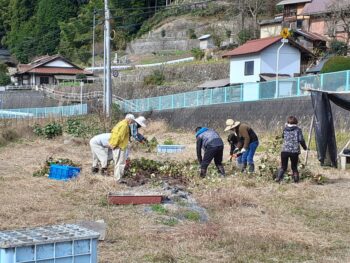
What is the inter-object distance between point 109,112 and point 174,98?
7194 millimetres

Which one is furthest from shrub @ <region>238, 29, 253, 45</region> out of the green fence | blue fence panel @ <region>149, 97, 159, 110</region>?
blue fence panel @ <region>149, 97, 159, 110</region>

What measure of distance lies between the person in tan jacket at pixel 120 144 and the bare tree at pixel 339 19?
102 ft

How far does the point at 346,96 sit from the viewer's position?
14.7 meters

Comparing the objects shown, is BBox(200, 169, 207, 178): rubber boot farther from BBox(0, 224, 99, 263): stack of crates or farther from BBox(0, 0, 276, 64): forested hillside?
BBox(0, 0, 276, 64): forested hillside

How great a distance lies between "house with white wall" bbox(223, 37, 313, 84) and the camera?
37.2 meters

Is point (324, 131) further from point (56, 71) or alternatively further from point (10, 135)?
point (56, 71)

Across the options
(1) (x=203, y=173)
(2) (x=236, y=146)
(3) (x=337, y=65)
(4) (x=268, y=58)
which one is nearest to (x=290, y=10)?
(4) (x=268, y=58)

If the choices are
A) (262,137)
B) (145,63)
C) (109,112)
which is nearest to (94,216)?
(262,137)

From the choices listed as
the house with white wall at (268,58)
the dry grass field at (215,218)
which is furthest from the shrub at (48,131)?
the house with white wall at (268,58)

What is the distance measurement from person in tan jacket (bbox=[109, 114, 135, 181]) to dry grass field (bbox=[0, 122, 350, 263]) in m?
0.27

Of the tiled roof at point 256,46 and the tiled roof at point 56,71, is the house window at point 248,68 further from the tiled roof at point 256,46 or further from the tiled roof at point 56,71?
the tiled roof at point 56,71

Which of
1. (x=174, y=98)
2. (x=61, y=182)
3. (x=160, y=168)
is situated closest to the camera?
(x=61, y=182)

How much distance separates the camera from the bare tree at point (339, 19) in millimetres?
39938

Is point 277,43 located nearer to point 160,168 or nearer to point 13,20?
point 160,168
